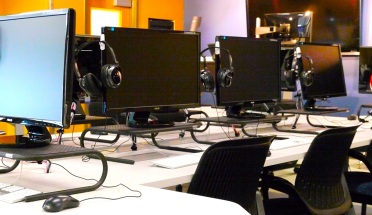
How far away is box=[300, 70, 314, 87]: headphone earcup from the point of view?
11.3ft

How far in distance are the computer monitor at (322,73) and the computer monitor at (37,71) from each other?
214 centimetres

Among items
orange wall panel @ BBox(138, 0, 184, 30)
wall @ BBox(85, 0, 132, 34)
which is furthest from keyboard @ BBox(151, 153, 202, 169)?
orange wall panel @ BBox(138, 0, 184, 30)

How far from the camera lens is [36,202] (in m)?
1.57

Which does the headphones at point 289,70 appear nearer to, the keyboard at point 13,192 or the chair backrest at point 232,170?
the chair backrest at point 232,170

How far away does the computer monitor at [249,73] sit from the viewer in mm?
2969

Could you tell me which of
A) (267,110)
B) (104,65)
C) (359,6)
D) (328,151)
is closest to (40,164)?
(104,65)

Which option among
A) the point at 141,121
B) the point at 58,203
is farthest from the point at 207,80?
the point at 58,203

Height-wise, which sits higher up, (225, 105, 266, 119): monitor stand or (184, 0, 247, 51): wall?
(184, 0, 247, 51): wall

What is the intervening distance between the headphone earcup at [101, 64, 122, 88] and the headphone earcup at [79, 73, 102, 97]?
6 centimetres

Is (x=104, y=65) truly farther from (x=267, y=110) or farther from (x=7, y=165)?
(x=267, y=110)

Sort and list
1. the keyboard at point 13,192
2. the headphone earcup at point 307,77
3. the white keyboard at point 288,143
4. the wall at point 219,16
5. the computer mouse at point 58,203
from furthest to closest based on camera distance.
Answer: the wall at point 219,16
the headphone earcup at point 307,77
the white keyboard at point 288,143
the keyboard at point 13,192
the computer mouse at point 58,203

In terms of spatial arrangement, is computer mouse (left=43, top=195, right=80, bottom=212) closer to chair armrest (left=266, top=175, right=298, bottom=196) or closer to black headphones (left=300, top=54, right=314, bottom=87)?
chair armrest (left=266, top=175, right=298, bottom=196)

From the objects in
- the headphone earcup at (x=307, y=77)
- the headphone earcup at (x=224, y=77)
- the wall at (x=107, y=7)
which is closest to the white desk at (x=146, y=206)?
the headphone earcup at (x=224, y=77)

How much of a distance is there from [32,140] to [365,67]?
337 cm
